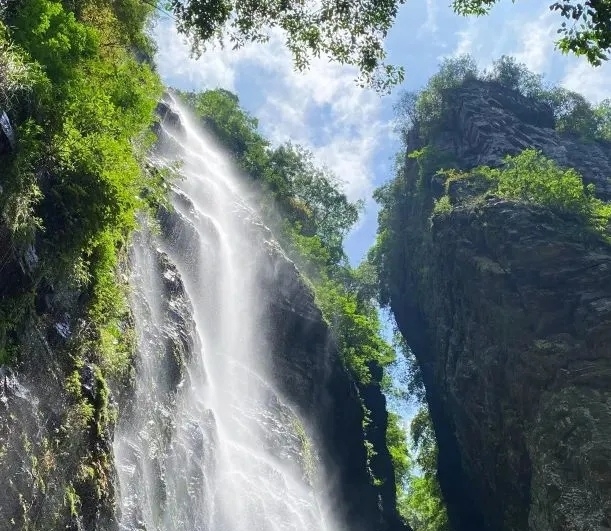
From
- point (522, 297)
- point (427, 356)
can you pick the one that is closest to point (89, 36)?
point (522, 297)

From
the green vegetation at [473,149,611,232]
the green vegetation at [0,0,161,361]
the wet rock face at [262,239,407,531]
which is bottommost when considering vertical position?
the green vegetation at [0,0,161,361]

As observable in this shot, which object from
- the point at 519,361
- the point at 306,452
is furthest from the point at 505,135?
the point at 306,452

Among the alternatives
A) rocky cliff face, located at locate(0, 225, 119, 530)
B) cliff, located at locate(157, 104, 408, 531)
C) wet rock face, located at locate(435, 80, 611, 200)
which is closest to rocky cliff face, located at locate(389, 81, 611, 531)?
wet rock face, located at locate(435, 80, 611, 200)

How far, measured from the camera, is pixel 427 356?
43500mm

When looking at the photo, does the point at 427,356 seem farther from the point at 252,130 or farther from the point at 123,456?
the point at 123,456

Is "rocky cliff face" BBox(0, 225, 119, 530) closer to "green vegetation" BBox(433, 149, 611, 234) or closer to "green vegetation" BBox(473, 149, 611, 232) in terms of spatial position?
"green vegetation" BBox(433, 149, 611, 234)

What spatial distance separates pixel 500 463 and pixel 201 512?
17881mm

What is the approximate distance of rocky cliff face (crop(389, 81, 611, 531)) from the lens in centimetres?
2322

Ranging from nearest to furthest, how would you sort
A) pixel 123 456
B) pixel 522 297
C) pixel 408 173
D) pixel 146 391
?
pixel 123 456 < pixel 146 391 < pixel 522 297 < pixel 408 173

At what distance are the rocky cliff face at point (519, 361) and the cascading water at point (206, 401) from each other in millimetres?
8986

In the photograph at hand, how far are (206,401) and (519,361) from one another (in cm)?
1557

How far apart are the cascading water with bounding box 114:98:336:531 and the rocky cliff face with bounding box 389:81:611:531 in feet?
29.5

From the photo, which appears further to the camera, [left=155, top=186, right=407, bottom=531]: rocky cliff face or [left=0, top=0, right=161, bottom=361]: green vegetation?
[left=155, top=186, right=407, bottom=531]: rocky cliff face

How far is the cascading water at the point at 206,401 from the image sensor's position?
45.2ft
